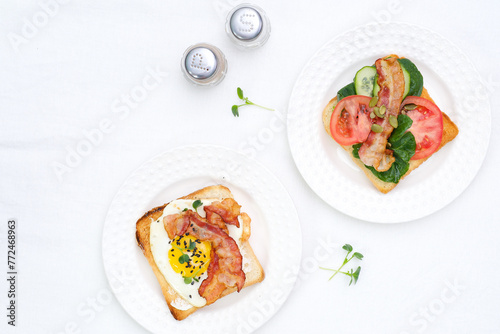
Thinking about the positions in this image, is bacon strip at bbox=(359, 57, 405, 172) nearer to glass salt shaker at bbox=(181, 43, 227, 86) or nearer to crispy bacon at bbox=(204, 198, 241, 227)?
crispy bacon at bbox=(204, 198, 241, 227)

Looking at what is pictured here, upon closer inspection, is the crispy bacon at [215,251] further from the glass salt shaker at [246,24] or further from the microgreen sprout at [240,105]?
the glass salt shaker at [246,24]

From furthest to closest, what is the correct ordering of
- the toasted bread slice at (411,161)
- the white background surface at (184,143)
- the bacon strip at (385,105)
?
the white background surface at (184,143)
the toasted bread slice at (411,161)
the bacon strip at (385,105)

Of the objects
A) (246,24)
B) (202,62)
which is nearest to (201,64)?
(202,62)

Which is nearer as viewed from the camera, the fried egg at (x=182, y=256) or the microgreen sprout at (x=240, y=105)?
the fried egg at (x=182, y=256)

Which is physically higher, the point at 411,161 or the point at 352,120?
the point at 352,120

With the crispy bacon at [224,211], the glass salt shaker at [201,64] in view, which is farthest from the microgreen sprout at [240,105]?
the crispy bacon at [224,211]

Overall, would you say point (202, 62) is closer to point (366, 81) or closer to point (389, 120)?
point (366, 81)

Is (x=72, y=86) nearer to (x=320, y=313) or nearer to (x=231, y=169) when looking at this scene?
(x=231, y=169)
